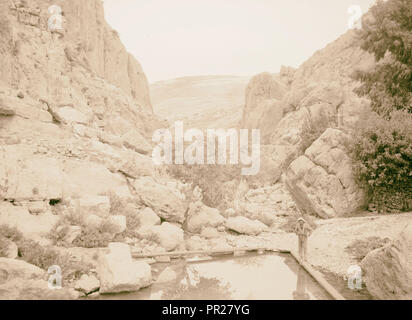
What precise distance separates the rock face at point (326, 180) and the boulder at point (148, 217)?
5.21 metres

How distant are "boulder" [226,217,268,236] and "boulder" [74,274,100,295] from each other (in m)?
5.08

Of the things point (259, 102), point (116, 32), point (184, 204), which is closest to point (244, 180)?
point (184, 204)

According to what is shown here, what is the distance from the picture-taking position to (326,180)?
10484 mm

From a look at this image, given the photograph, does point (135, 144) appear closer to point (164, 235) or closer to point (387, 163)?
point (164, 235)

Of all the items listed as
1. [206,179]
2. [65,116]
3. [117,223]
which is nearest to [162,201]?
[117,223]

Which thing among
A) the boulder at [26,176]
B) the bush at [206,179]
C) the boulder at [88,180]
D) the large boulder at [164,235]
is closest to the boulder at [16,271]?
the boulder at [26,176]

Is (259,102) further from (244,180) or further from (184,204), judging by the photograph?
(184,204)

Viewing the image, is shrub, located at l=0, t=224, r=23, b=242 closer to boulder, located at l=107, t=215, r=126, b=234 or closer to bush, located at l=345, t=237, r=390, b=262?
boulder, located at l=107, t=215, r=126, b=234

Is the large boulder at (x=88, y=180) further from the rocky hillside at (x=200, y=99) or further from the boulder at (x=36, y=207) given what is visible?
the rocky hillside at (x=200, y=99)

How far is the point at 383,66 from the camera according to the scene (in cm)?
1353

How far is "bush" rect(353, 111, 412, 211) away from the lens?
30.2 ft

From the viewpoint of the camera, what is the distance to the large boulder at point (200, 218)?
9.49 metres

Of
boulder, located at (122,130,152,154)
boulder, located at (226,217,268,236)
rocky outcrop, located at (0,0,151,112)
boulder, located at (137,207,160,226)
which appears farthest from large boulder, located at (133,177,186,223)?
rocky outcrop, located at (0,0,151,112)
